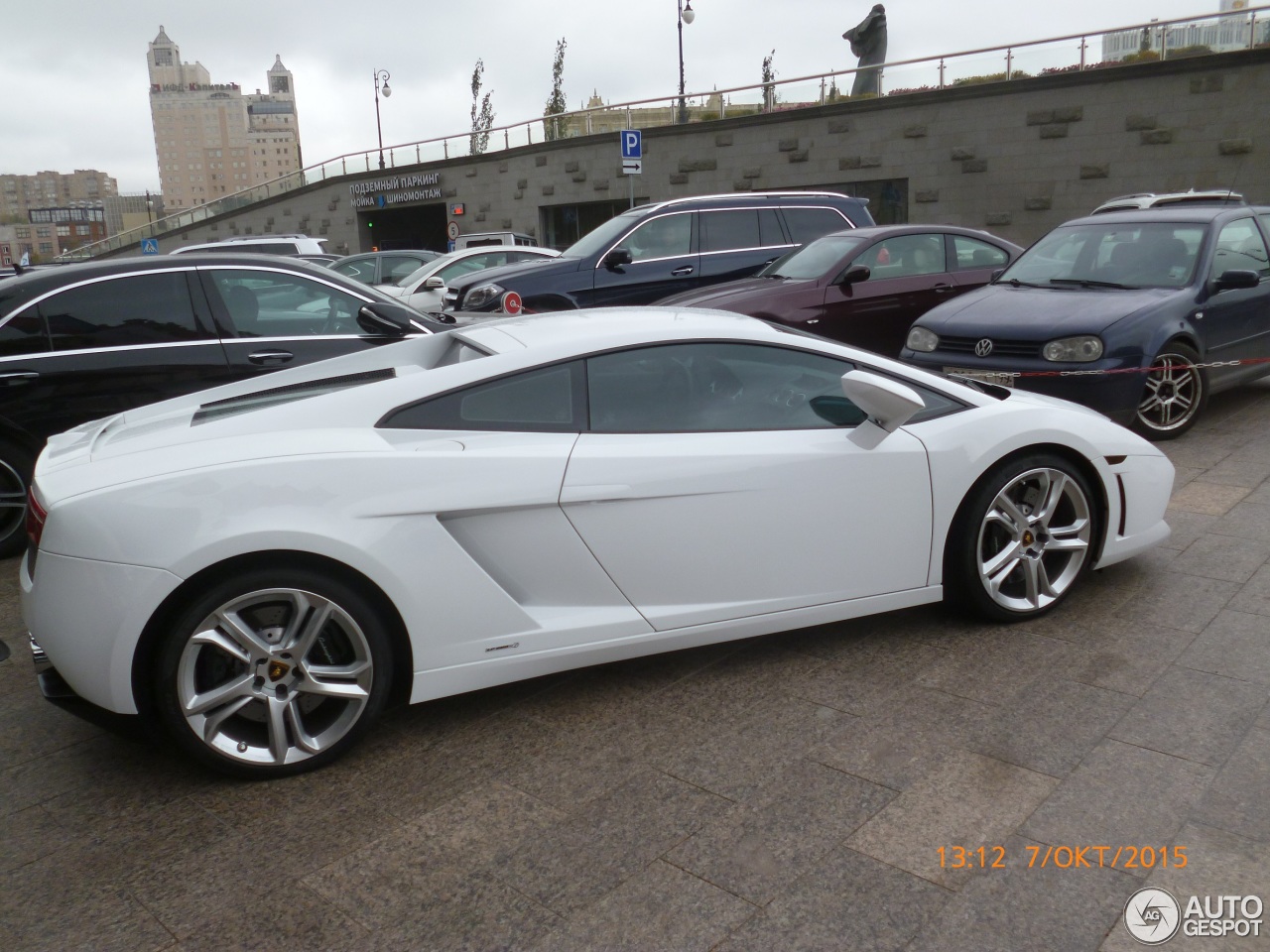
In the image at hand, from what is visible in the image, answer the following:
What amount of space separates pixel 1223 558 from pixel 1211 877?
9.06 ft

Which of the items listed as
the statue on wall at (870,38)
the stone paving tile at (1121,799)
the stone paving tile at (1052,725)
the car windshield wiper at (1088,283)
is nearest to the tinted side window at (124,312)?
the stone paving tile at (1052,725)

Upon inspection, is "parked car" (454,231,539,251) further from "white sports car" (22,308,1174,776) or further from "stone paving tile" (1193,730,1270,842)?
"stone paving tile" (1193,730,1270,842)

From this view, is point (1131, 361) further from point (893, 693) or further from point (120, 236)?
point (120, 236)

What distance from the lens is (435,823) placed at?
2.97 metres

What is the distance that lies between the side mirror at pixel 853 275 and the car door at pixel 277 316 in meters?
4.49

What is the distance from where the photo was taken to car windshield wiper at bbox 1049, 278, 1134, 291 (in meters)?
7.80

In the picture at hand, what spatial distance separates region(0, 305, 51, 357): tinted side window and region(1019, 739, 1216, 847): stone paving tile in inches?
212

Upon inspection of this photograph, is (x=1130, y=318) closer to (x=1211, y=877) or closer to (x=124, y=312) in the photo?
(x=1211, y=877)

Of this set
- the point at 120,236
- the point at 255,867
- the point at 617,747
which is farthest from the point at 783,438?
the point at 120,236

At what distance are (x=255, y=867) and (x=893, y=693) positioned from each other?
2.10 metres

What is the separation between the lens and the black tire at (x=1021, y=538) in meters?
4.10

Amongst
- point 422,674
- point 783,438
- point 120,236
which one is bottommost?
point 422,674

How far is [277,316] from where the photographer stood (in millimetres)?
6316

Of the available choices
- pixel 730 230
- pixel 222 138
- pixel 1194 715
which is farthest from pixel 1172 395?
pixel 222 138
